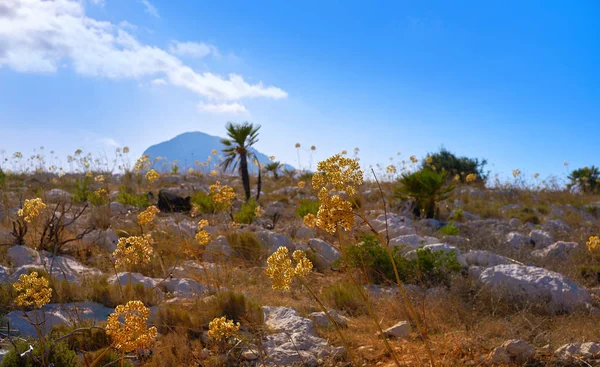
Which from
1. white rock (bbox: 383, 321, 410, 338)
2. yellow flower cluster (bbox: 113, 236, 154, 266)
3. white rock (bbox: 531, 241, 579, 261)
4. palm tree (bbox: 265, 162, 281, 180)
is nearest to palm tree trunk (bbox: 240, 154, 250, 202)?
palm tree (bbox: 265, 162, 281, 180)

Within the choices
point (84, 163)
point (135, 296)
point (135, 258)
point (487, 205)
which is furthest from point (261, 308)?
→ point (84, 163)

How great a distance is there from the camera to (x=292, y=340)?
3334mm

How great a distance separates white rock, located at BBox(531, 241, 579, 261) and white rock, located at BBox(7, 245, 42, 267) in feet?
21.9

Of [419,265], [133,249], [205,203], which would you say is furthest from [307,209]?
[133,249]

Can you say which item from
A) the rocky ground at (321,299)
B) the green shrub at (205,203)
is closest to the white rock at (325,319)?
the rocky ground at (321,299)

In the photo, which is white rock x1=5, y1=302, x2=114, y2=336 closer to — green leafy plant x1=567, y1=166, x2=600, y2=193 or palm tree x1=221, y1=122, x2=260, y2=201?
palm tree x1=221, y1=122, x2=260, y2=201

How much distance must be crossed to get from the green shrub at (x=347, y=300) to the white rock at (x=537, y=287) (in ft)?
4.93

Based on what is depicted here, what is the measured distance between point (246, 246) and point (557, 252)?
4.57 meters

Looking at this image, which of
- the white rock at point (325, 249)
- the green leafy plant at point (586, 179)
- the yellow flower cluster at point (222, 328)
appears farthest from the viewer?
the green leafy plant at point (586, 179)

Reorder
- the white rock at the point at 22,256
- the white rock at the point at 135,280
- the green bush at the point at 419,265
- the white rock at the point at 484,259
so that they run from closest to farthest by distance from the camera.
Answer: the white rock at the point at 135,280, the white rock at the point at 22,256, the green bush at the point at 419,265, the white rock at the point at 484,259

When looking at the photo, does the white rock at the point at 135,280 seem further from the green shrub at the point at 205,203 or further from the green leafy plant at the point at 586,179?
the green leafy plant at the point at 586,179

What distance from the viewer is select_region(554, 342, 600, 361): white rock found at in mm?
3139

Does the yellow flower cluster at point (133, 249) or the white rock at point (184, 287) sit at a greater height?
the yellow flower cluster at point (133, 249)

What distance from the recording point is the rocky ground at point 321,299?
333cm
